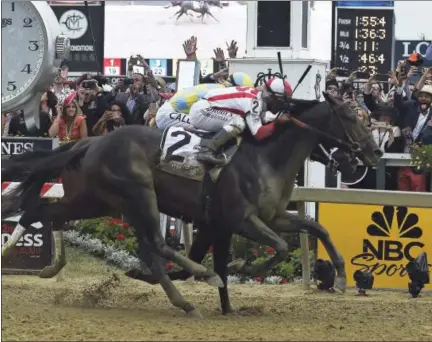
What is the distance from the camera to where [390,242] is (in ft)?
37.4

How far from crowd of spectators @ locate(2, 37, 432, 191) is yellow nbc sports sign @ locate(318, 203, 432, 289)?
1.56 m

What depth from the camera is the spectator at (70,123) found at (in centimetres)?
1305

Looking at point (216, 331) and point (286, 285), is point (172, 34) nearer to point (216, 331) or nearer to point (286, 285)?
point (286, 285)

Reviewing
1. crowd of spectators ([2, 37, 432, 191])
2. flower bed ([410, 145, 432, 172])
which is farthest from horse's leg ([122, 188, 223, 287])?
A: flower bed ([410, 145, 432, 172])

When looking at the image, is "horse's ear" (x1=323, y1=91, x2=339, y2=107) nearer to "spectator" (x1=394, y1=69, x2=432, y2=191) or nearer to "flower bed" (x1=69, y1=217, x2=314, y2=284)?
"flower bed" (x1=69, y1=217, x2=314, y2=284)

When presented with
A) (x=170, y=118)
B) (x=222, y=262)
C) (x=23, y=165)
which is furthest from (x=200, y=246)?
(x=23, y=165)

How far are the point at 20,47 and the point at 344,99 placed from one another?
3505 mm

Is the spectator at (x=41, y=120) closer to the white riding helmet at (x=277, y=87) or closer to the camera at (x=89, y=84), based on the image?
the camera at (x=89, y=84)

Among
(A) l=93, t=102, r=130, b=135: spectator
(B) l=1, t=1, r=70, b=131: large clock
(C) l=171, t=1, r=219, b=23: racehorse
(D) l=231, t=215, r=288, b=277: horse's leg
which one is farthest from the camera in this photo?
(C) l=171, t=1, r=219, b=23: racehorse

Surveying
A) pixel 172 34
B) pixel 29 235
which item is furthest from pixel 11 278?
pixel 172 34

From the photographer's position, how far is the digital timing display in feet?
61.3

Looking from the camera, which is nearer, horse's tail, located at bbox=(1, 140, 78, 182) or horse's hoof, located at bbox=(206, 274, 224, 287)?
horse's hoof, located at bbox=(206, 274, 224, 287)

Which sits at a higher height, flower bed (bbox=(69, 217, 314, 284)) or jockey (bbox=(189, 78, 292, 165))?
jockey (bbox=(189, 78, 292, 165))

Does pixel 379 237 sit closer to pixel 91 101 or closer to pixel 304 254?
pixel 304 254
